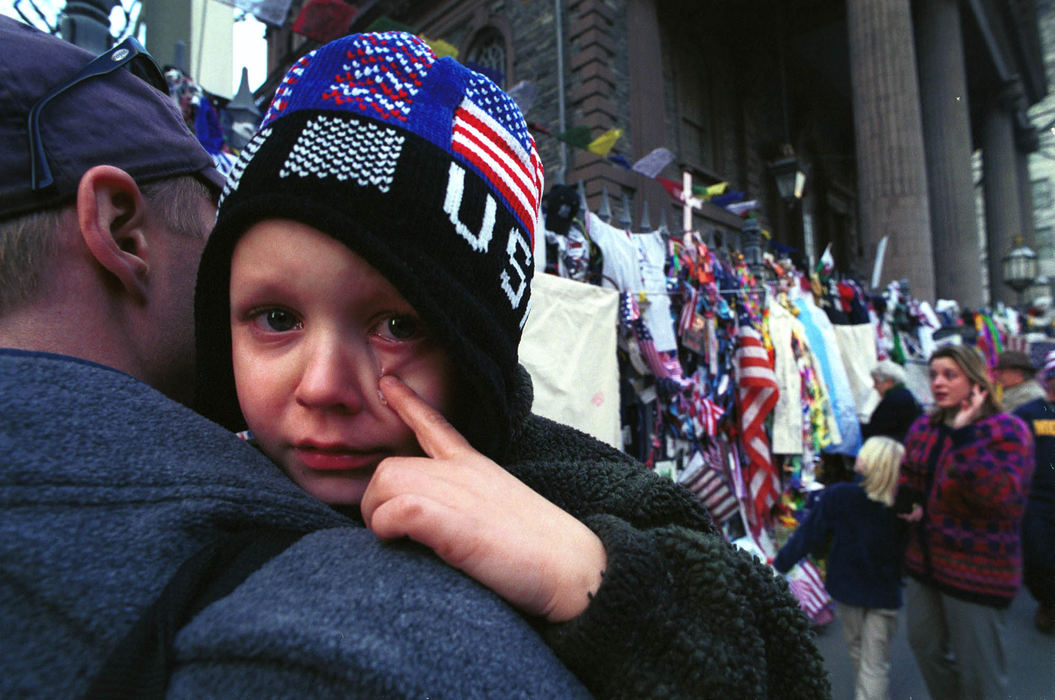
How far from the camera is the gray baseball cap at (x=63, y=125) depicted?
0.81 meters

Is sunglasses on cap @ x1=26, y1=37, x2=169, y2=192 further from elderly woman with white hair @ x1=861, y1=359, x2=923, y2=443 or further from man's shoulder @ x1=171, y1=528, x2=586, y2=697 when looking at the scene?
elderly woman with white hair @ x1=861, y1=359, x2=923, y2=443

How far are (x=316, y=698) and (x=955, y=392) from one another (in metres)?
4.80

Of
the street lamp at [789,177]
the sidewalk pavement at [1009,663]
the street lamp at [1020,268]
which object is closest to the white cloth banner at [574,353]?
the sidewalk pavement at [1009,663]

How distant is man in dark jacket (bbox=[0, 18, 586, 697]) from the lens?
508 millimetres

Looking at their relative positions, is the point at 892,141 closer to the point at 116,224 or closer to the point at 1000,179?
the point at 116,224

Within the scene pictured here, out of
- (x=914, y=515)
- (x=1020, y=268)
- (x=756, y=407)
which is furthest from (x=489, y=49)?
(x=1020, y=268)

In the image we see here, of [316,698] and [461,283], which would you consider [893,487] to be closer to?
[461,283]

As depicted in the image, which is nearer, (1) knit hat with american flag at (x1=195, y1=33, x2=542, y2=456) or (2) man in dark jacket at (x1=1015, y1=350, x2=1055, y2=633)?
(1) knit hat with american flag at (x1=195, y1=33, x2=542, y2=456)

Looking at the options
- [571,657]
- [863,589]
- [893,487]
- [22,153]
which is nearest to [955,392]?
[893,487]

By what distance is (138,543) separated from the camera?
1.82 feet

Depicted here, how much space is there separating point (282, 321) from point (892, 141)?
1309 centimetres

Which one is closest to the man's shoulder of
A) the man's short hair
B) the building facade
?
the man's short hair

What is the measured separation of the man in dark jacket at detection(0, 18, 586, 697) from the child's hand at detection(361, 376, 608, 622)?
0.03 m

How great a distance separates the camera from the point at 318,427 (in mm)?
839
